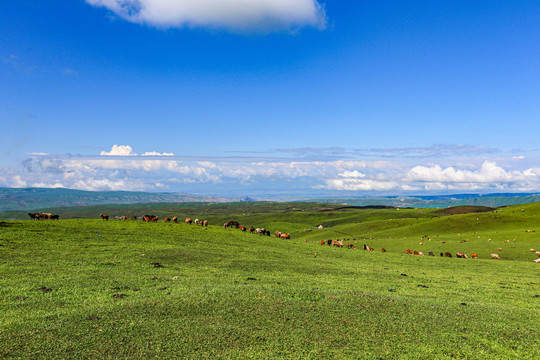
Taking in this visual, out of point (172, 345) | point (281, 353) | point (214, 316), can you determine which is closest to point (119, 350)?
point (172, 345)

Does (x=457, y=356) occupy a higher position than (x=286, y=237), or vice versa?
(x=457, y=356)

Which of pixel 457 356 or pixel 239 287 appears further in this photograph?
pixel 239 287

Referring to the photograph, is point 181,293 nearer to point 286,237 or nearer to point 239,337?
point 239,337

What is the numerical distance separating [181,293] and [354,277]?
11.0 metres

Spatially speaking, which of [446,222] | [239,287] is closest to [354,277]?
[239,287]

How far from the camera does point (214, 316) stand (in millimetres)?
10000

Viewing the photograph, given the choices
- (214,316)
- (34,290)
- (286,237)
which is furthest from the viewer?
(286,237)

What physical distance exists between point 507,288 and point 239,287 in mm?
15988

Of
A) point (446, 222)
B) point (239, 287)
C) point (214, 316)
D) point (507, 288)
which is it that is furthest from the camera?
point (446, 222)

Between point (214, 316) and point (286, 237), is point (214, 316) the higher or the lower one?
the higher one

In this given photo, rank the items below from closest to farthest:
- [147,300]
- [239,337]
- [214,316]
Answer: [239,337] < [214,316] < [147,300]

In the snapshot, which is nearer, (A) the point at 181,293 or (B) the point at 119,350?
(B) the point at 119,350

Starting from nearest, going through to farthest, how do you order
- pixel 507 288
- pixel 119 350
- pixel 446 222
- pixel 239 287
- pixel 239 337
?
pixel 119 350 → pixel 239 337 → pixel 239 287 → pixel 507 288 → pixel 446 222

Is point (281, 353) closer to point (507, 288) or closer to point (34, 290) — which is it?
point (34, 290)
